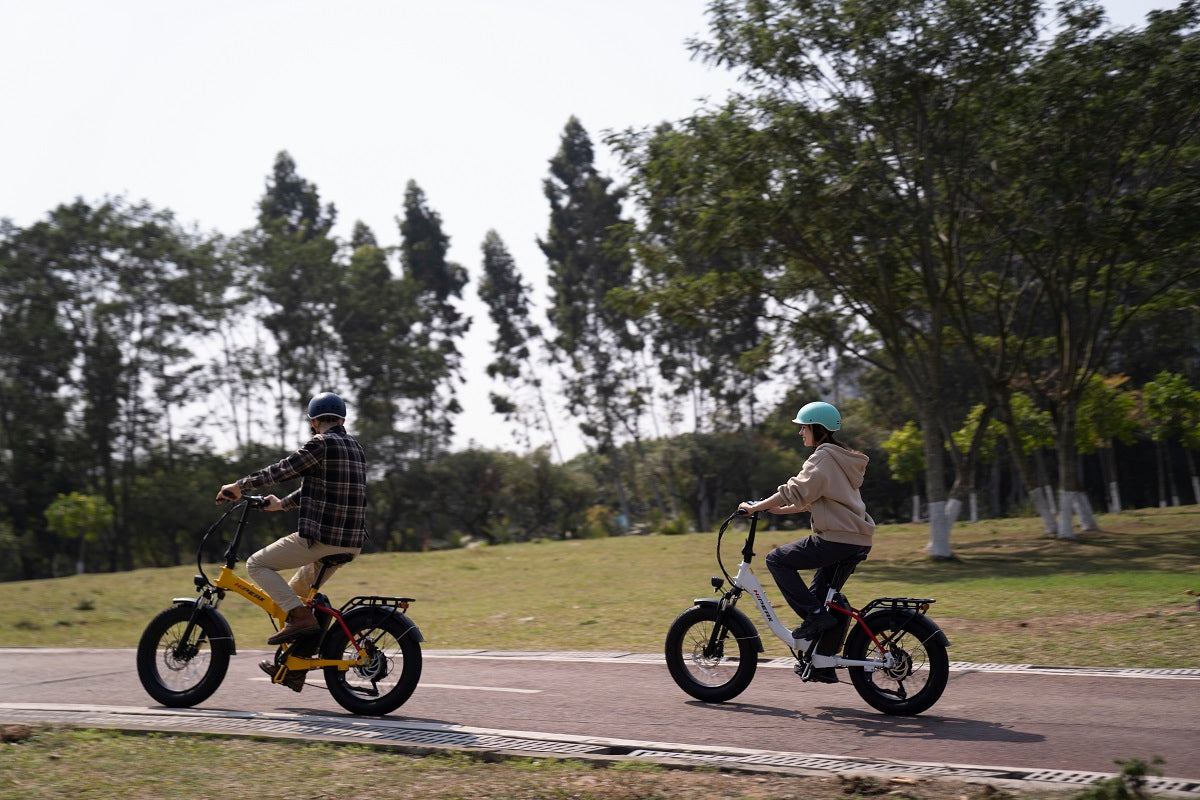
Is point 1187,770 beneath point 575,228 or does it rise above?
beneath

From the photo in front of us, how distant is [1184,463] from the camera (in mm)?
53062

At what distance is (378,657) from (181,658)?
5.26 feet

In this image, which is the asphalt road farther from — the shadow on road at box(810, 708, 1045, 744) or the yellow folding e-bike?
the yellow folding e-bike

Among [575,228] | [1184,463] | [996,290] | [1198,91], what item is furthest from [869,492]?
[1198,91]

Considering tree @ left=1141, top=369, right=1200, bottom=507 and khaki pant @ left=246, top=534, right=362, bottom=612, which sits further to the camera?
tree @ left=1141, top=369, right=1200, bottom=507

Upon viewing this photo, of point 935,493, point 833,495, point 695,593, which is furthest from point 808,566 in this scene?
point 935,493

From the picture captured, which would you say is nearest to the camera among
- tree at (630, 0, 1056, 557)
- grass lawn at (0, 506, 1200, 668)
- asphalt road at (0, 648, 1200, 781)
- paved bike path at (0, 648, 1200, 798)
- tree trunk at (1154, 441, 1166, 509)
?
paved bike path at (0, 648, 1200, 798)

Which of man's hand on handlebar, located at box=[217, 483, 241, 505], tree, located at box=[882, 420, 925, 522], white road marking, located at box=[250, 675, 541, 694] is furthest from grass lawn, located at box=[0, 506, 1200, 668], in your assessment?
tree, located at box=[882, 420, 925, 522]

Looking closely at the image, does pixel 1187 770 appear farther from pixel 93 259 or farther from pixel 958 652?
pixel 93 259

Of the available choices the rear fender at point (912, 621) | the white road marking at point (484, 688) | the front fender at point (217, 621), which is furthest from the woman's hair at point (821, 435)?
the front fender at point (217, 621)

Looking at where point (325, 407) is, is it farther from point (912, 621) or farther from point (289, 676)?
point (912, 621)

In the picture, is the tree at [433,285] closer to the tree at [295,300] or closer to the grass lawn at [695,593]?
the tree at [295,300]

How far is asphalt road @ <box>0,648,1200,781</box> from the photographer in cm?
643

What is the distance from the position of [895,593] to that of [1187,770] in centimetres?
1261
